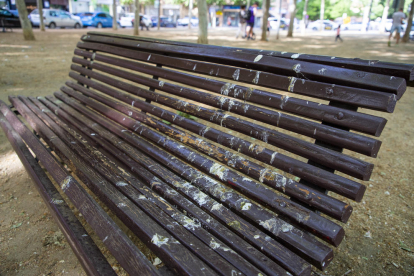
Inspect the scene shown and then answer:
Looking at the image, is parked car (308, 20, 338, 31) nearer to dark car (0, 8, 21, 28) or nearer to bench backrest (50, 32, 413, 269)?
dark car (0, 8, 21, 28)

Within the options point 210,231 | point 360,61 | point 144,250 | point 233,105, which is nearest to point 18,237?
point 144,250

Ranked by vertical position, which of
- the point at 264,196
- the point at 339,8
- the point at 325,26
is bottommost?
the point at 264,196

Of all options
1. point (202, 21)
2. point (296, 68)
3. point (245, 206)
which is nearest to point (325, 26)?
point (202, 21)

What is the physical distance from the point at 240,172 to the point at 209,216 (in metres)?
0.31

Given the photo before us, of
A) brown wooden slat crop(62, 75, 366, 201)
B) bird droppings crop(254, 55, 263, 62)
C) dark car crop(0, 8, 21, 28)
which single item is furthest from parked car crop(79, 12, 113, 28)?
bird droppings crop(254, 55, 263, 62)

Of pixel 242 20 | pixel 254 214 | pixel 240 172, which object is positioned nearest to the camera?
pixel 254 214

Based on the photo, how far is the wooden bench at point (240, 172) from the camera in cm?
117

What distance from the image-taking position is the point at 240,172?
5.20 feet

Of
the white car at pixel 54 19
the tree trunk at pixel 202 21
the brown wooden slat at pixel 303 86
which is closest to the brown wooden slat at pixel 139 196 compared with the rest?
the brown wooden slat at pixel 303 86

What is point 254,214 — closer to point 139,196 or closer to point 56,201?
point 139,196

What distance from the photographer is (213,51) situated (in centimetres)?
189

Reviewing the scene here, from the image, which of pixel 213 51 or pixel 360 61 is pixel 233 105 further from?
pixel 360 61

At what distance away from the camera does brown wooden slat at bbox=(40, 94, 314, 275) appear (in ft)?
3.73

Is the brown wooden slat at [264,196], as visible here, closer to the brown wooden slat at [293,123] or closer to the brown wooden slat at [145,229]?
the brown wooden slat at [293,123]
